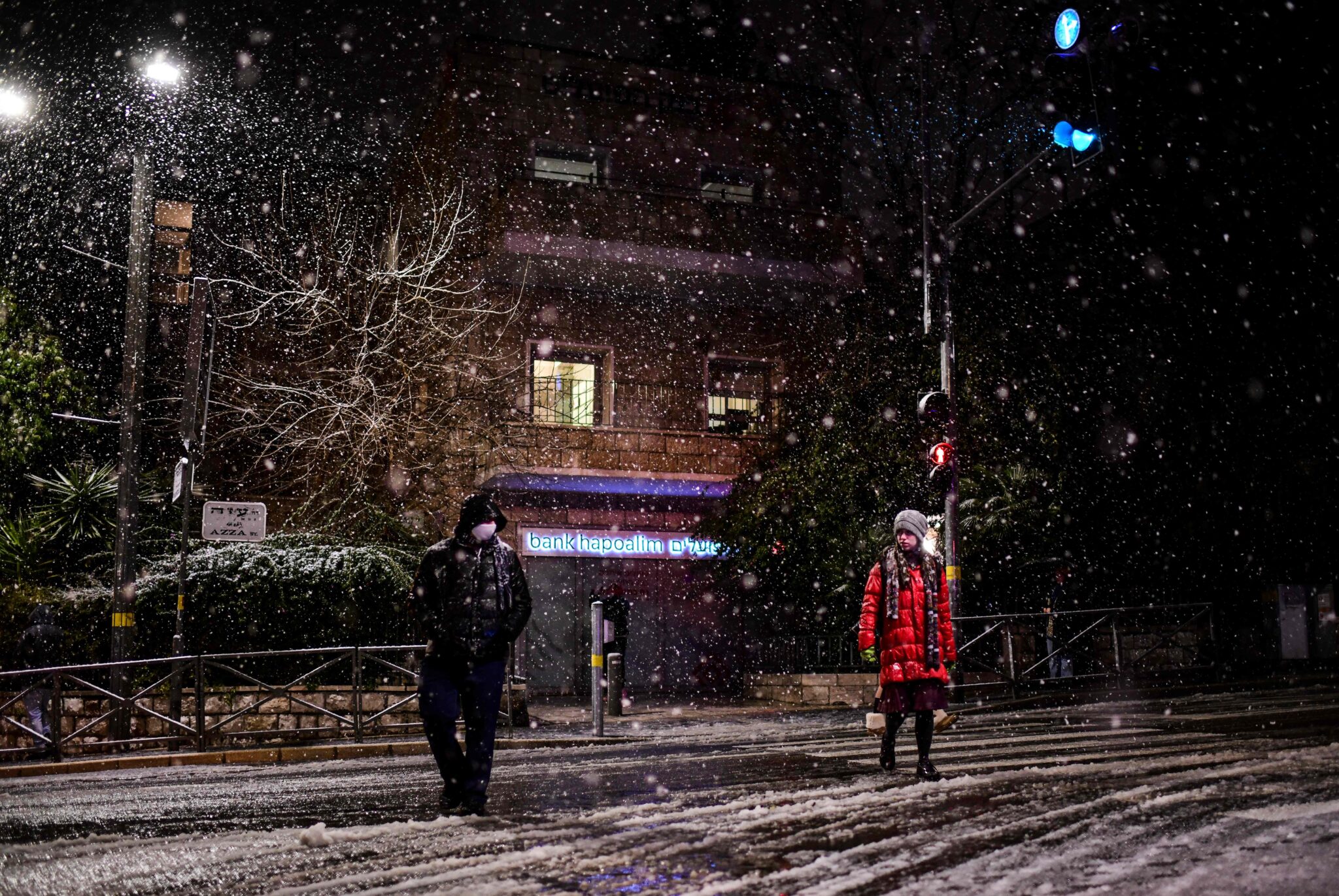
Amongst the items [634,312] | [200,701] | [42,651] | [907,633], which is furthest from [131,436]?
[907,633]

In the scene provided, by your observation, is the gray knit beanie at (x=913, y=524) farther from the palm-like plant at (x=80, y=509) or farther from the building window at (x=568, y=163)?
the building window at (x=568, y=163)

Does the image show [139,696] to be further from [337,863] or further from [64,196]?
[64,196]

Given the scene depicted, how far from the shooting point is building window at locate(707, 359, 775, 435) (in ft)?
80.4

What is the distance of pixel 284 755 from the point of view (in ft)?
43.1

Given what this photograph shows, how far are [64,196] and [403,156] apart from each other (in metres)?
6.85

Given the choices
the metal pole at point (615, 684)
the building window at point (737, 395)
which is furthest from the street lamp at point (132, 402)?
the building window at point (737, 395)

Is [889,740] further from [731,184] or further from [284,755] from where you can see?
[731,184]

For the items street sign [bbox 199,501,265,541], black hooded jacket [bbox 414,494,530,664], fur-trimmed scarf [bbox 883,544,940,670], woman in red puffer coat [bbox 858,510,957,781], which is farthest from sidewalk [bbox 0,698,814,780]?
black hooded jacket [bbox 414,494,530,664]

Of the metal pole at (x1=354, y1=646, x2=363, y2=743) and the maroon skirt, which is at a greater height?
the maroon skirt

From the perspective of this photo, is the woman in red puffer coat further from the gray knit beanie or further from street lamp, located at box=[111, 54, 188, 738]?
street lamp, located at box=[111, 54, 188, 738]

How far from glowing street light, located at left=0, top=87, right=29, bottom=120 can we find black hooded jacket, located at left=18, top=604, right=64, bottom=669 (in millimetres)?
6281

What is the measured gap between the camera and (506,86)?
23.4 metres

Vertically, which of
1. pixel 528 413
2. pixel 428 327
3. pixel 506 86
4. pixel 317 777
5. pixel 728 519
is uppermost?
pixel 506 86

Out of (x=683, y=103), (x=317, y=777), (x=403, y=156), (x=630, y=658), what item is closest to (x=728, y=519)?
(x=630, y=658)
